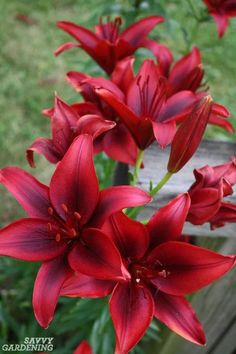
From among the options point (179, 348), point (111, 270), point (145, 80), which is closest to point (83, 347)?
point (179, 348)

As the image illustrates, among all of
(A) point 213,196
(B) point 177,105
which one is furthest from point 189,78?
(A) point 213,196

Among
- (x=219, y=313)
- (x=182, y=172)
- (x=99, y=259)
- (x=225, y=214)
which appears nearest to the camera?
(x=99, y=259)

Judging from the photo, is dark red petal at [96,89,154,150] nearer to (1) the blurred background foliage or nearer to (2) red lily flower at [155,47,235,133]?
(2) red lily flower at [155,47,235,133]

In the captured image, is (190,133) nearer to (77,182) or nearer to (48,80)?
(77,182)

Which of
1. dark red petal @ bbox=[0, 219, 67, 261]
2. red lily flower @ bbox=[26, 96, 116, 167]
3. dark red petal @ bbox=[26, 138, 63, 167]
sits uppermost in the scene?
red lily flower @ bbox=[26, 96, 116, 167]

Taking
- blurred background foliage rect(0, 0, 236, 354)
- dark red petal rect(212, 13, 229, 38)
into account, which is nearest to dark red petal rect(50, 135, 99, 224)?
blurred background foliage rect(0, 0, 236, 354)

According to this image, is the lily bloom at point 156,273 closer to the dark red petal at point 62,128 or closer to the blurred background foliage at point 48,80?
the dark red petal at point 62,128

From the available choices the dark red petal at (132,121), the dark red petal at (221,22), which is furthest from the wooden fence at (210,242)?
the dark red petal at (221,22)
